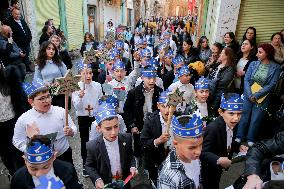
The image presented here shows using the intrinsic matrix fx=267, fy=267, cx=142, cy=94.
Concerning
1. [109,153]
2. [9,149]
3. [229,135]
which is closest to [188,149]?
[109,153]

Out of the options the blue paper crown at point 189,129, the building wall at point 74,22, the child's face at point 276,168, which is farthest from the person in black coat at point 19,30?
the child's face at point 276,168

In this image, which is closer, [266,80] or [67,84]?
[67,84]

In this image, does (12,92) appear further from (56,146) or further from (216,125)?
(216,125)

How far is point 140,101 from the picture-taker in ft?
16.1

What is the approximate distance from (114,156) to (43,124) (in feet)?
3.48

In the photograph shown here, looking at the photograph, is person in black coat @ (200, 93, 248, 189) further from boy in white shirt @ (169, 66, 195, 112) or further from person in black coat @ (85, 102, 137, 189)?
boy in white shirt @ (169, 66, 195, 112)

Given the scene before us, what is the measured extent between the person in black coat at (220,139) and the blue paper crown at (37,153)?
1.84 metres

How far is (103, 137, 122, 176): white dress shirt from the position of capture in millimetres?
3348

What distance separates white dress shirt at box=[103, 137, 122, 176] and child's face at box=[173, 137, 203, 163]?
1.09 metres

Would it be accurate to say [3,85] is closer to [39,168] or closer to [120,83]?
[39,168]

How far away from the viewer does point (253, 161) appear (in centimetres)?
Answer: 240

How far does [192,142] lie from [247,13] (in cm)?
800

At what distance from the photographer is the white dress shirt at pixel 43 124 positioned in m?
3.50

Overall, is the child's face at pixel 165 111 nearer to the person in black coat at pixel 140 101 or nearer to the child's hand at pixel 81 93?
the person in black coat at pixel 140 101
